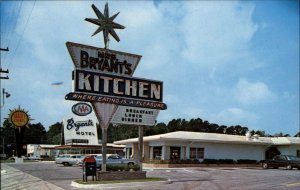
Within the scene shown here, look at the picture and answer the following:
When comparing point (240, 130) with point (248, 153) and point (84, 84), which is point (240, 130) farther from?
point (84, 84)

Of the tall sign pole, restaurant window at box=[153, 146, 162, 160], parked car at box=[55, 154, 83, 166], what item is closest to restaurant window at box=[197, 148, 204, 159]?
restaurant window at box=[153, 146, 162, 160]

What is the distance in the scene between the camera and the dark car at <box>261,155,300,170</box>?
3706cm

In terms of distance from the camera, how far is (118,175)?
2131 centimetres

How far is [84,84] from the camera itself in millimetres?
21250

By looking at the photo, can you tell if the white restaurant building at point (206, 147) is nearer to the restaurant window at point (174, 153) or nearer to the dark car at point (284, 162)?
the restaurant window at point (174, 153)

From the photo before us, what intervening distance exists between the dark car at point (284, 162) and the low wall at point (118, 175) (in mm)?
19924

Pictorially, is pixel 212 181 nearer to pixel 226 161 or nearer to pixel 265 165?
pixel 265 165

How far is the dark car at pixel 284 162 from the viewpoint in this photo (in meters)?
37.1

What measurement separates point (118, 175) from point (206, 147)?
22741 millimetres

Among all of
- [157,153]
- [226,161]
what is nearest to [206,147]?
[226,161]

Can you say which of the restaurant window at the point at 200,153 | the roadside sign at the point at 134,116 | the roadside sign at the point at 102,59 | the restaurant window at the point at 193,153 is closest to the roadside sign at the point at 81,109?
the restaurant window at the point at 193,153

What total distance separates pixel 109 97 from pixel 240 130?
75.9 metres

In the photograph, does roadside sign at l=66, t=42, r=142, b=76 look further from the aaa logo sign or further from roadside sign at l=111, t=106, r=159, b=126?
the aaa logo sign

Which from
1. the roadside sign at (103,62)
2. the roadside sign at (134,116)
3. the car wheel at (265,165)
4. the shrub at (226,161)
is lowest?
the car wheel at (265,165)
